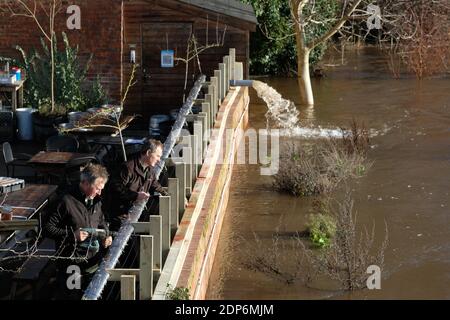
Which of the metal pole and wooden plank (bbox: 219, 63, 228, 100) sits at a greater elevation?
wooden plank (bbox: 219, 63, 228, 100)

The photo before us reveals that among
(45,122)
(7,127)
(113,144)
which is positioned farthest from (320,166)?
(7,127)

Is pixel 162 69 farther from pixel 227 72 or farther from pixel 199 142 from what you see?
pixel 199 142

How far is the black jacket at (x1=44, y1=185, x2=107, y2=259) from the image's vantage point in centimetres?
840

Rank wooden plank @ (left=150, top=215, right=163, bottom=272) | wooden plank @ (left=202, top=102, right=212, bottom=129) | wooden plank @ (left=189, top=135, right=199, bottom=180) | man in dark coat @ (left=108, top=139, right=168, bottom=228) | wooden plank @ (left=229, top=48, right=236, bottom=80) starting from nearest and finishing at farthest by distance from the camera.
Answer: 1. wooden plank @ (left=150, top=215, right=163, bottom=272)
2. man in dark coat @ (left=108, top=139, right=168, bottom=228)
3. wooden plank @ (left=189, top=135, right=199, bottom=180)
4. wooden plank @ (left=202, top=102, right=212, bottom=129)
5. wooden plank @ (left=229, top=48, right=236, bottom=80)

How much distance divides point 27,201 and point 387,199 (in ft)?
17.5

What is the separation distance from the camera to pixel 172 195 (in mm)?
9227

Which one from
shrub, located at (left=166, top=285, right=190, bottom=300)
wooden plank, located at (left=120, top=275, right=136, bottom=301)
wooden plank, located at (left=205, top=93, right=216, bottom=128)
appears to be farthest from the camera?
wooden plank, located at (left=205, top=93, right=216, bottom=128)

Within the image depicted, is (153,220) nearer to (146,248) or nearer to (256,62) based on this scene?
(146,248)

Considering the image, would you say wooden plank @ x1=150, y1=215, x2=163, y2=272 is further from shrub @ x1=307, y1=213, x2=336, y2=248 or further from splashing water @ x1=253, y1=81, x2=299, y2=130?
splashing water @ x1=253, y1=81, x2=299, y2=130

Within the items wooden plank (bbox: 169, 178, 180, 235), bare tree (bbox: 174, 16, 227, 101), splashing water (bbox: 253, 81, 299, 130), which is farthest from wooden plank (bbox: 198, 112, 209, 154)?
splashing water (bbox: 253, 81, 299, 130)

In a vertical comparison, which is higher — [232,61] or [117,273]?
[232,61]

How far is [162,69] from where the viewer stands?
1698 centimetres

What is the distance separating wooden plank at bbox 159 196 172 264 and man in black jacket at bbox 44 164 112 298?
52 centimetres
